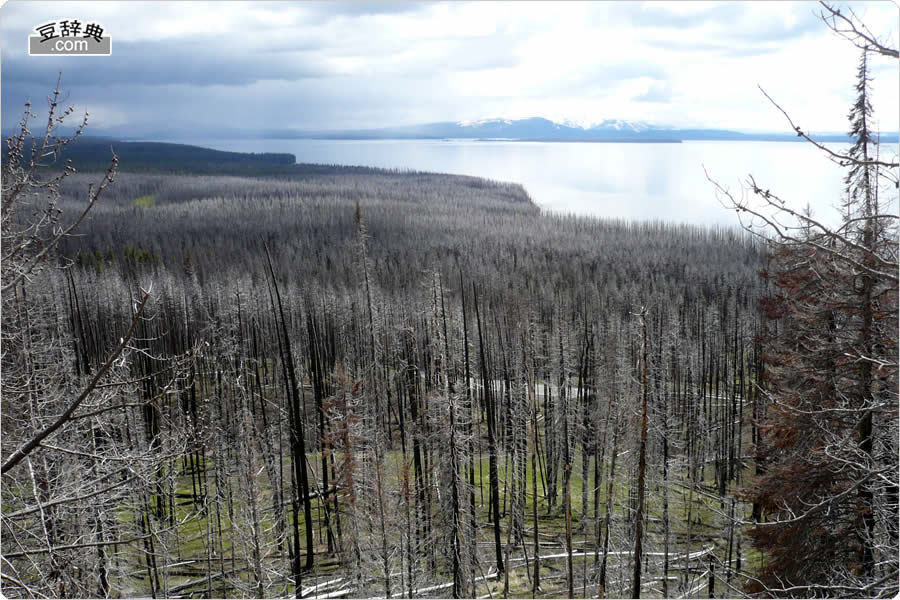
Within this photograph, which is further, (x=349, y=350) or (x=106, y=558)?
(x=349, y=350)

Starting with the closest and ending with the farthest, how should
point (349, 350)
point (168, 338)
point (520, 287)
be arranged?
point (349, 350)
point (168, 338)
point (520, 287)

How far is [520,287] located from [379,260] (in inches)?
958

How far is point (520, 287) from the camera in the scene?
66438 millimetres

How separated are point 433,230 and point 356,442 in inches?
3734

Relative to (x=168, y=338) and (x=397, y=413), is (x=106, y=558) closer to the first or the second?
(x=397, y=413)

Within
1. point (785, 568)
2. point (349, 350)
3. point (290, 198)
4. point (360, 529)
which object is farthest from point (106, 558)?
point (290, 198)

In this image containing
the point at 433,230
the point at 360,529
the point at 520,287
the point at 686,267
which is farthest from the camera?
the point at 433,230

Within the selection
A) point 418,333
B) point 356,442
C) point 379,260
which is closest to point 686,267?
point 379,260

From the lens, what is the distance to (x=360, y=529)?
22.8m

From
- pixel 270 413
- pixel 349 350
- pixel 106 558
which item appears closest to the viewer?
pixel 106 558

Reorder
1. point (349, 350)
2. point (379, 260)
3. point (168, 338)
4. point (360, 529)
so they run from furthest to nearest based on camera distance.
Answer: point (379, 260)
point (168, 338)
point (349, 350)
point (360, 529)

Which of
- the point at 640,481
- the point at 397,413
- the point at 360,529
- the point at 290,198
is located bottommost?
the point at 397,413

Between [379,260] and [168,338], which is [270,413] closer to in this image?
[168,338]

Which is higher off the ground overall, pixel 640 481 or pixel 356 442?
pixel 640 481
